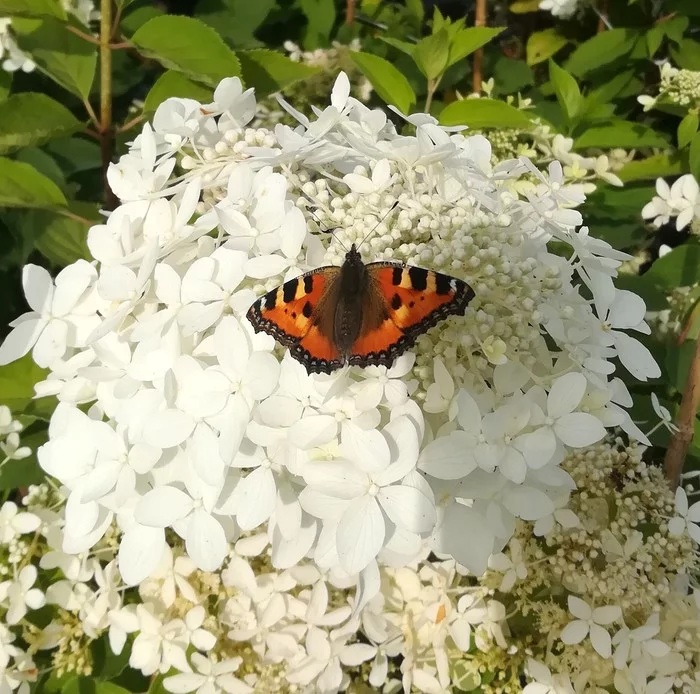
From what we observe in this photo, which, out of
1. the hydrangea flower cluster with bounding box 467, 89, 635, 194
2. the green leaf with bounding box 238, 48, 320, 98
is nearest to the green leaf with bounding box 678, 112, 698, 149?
the hydrangea flower cluster with bounding box 467, 89, 635, 194

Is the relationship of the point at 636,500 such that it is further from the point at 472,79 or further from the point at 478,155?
the point at 472,79

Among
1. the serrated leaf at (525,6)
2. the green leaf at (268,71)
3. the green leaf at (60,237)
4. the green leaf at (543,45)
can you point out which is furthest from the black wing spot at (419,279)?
the serrated leaf at (525,6)

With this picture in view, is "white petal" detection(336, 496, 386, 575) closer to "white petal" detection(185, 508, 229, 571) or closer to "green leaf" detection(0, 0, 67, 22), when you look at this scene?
"white petal" detection(185, 508, 229, 571)

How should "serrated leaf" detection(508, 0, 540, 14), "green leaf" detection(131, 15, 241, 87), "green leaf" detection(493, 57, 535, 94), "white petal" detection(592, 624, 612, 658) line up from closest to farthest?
"white petal" detection(592, 624, 612, 658)
"green leaf" detection(131, 15, 241, 87)
"green leaf" detection(493, 57, 535, 94)
"serrated leaf" detection(508, 0, 540, 14)

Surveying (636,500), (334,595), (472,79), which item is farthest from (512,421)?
(472,79)

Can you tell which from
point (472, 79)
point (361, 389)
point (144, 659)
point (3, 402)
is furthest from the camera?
point (472, 79)
